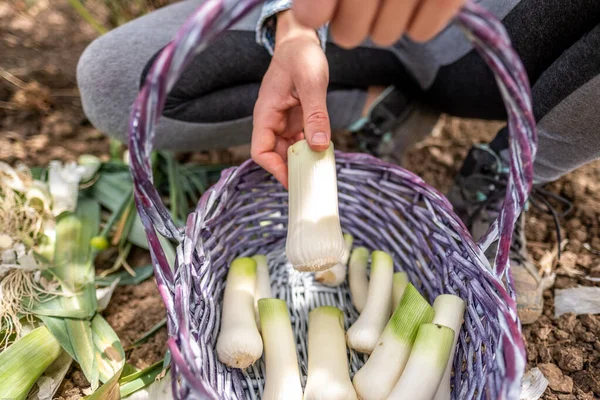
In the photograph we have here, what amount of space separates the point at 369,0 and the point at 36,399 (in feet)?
2.50

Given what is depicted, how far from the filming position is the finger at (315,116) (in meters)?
0.72

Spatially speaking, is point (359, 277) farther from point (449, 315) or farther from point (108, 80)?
point (108, 80)

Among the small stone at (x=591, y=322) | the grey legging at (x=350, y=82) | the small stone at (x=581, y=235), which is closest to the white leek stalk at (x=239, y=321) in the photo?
the grey legging at (x=350, y=82)

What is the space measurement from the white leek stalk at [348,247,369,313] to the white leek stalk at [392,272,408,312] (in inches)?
2.1

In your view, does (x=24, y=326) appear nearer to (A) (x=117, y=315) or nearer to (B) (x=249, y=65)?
(A) (x=117, y=315)

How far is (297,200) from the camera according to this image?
75 cm

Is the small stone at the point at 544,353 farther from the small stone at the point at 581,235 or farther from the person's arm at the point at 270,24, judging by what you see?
the person's arm at the point at 270,24

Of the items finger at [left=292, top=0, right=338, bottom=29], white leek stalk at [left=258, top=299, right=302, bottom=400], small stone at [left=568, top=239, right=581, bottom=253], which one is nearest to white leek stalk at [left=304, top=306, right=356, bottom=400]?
white leek stalk at [left=258, top=299, right=302, bottom=400]

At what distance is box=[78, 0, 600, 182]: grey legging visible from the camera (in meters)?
0.83

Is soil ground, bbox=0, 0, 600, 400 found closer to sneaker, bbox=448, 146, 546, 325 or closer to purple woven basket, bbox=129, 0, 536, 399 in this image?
sneaker, bbox=448, 146, 546, 325

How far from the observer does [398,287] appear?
852 mm

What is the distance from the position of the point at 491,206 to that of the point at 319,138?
47 cm

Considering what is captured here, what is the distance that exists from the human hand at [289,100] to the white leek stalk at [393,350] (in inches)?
10.5

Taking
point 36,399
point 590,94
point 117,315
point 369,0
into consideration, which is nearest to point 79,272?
point 117,315
